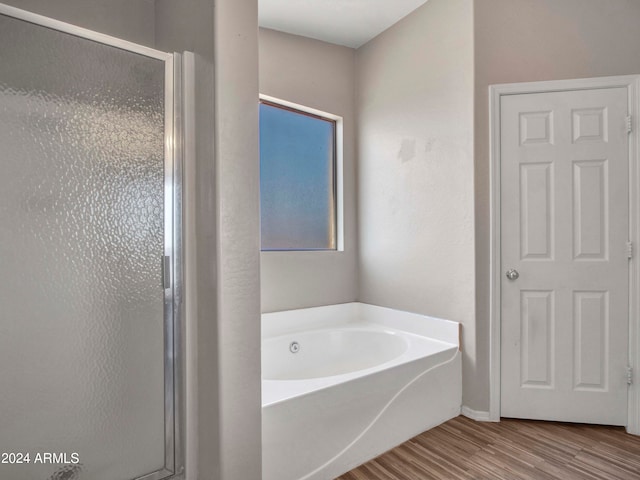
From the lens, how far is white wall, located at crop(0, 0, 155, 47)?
5.32ft

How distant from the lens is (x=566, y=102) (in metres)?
2.12

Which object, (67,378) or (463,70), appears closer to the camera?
(67,378)

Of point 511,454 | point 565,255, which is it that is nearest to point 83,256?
point 511,454

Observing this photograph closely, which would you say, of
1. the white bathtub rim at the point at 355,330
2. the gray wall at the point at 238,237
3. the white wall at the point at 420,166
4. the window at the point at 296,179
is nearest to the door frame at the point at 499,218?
the white wall at the point at 420,166

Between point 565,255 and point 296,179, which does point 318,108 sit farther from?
point 565,255

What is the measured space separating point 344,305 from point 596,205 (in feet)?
5.93

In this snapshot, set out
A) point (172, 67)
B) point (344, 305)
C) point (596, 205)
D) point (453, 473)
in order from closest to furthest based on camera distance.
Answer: point (172, 67)
point (453, 473)
point (596, 205)
point (344, 305)

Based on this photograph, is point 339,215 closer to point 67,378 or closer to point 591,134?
point 591,134

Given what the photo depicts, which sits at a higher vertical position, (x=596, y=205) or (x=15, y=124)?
(x=15, y=124)

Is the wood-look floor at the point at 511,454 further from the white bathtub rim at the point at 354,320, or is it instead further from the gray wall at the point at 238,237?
the gray wall at the point at 238,237

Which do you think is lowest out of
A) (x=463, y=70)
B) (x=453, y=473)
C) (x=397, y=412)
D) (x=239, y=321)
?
(x=453, y=473)

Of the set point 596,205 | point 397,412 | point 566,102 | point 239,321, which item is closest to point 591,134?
point 566,102

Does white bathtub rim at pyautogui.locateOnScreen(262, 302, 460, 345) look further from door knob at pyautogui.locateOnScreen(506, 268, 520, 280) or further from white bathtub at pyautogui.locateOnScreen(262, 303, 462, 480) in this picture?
door knob at pyautogui.locateOnScreen(506, 268, 520, 280)

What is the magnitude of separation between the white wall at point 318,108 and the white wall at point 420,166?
101 millimetres
